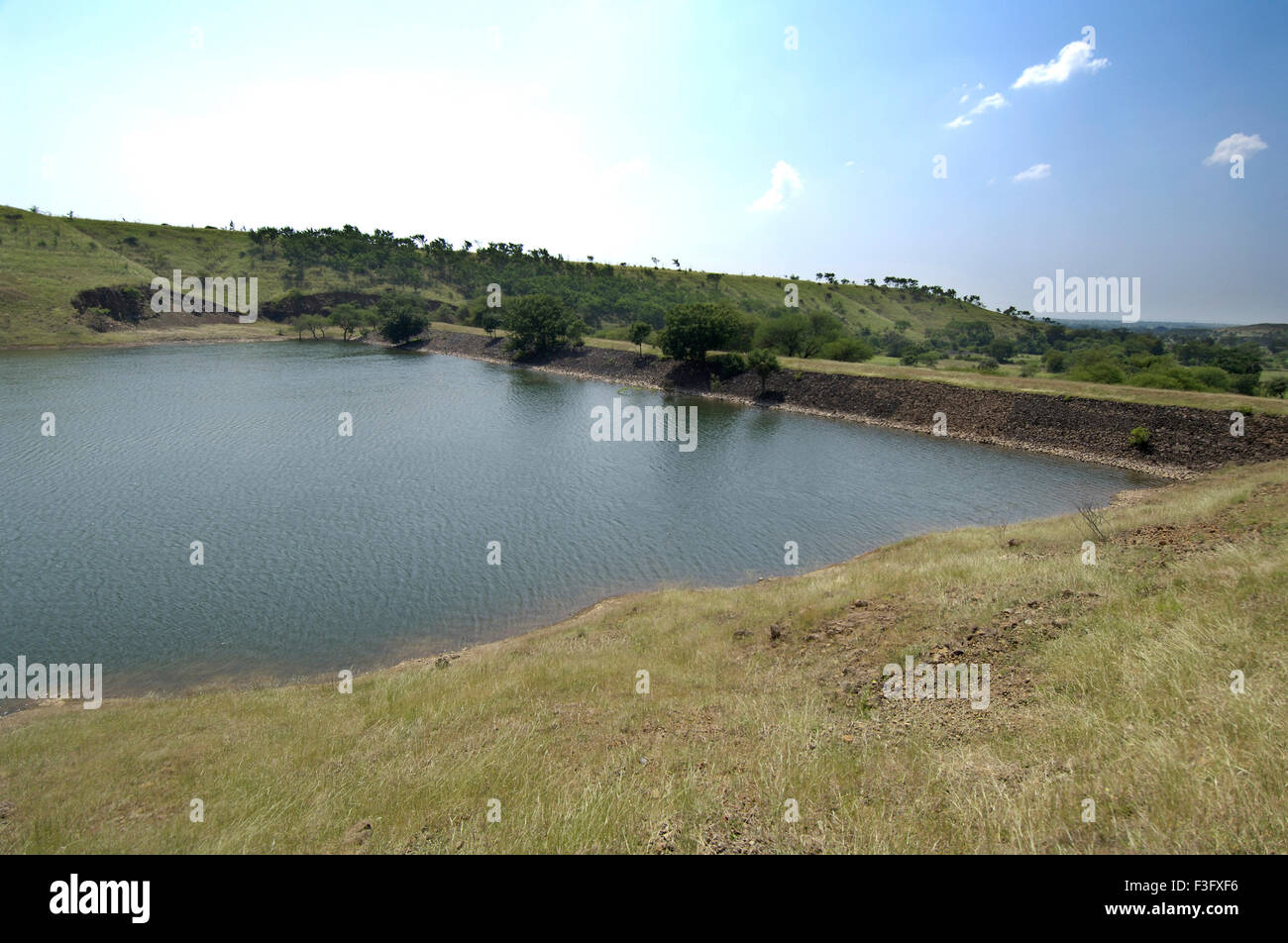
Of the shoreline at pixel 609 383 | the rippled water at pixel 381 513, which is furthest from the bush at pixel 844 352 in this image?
the rippled water at pixel 381 513

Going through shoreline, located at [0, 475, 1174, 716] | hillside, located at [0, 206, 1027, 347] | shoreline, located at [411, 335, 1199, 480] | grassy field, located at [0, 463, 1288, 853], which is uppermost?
hillside, located at [0, 206, 1027, 347]

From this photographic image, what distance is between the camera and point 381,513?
82.0 feet

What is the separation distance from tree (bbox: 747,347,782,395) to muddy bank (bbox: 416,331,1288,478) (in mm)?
761

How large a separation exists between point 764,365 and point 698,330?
9.18 meters

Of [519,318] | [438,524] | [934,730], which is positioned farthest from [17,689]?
[519,318]

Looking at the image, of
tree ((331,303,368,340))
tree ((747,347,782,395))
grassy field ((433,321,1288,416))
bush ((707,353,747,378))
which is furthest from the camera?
tree ((331,303,368,340))

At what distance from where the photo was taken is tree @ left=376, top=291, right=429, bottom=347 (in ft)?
323

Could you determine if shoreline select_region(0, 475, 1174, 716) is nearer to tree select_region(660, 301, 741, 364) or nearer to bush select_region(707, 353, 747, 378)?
bush select_region(707, 353, 747, 378)

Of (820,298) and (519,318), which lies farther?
(820,298)

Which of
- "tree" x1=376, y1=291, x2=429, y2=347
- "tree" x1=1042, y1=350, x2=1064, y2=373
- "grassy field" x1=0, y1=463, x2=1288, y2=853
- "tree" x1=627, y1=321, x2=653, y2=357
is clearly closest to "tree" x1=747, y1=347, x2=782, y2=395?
"tree" x1=627, y1=321, x2=653, y2=357

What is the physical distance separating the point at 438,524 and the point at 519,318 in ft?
204
